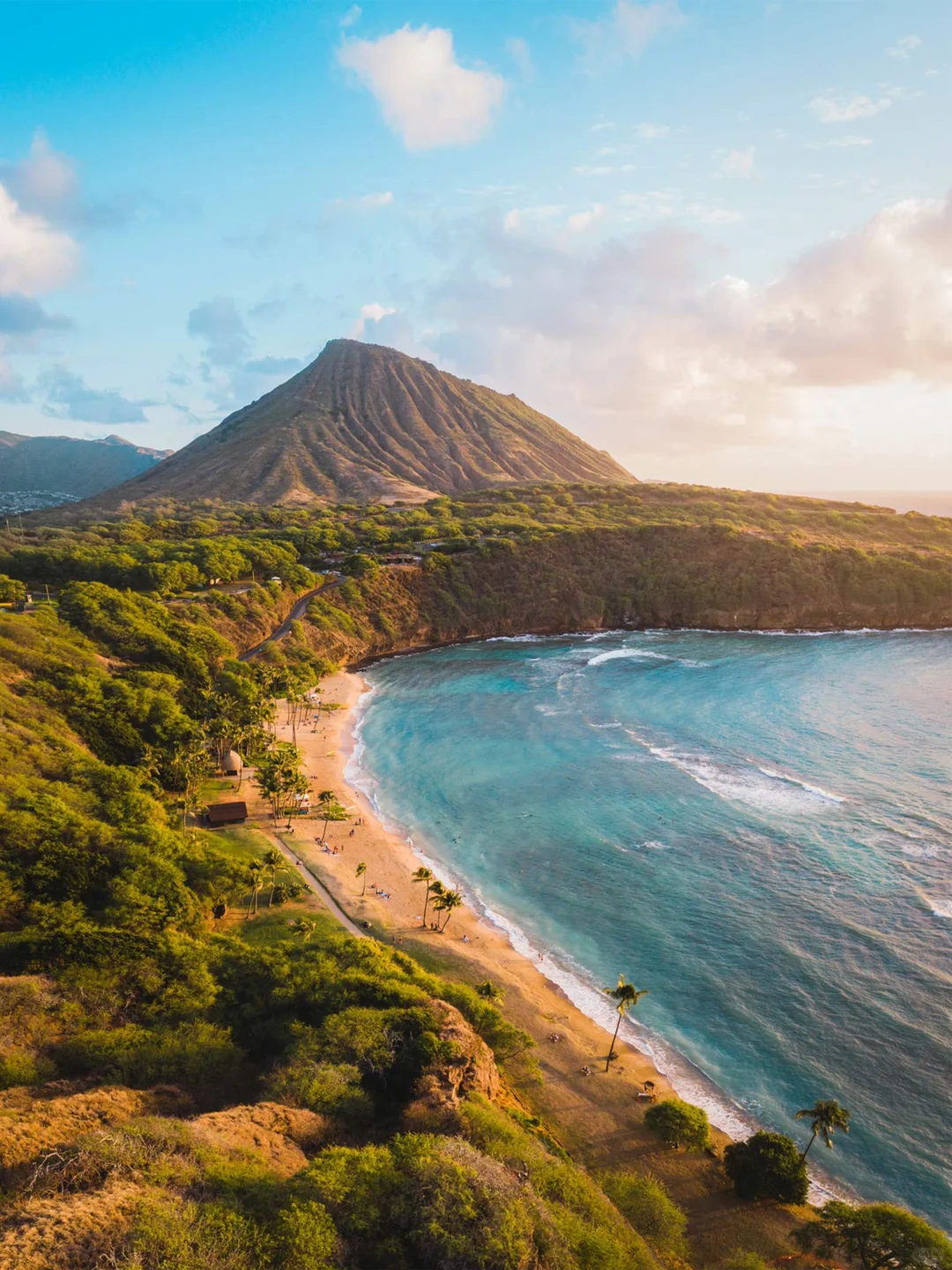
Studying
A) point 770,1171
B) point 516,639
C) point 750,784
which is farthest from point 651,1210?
point 516,639

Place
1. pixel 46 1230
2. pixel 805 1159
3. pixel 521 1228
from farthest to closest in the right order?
pixel 805 1159, pixel 521 1228, pixel 46 1230

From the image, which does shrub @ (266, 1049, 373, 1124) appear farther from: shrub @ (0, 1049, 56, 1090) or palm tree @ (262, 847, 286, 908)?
palm tree @ (262, 847, 286, 908)

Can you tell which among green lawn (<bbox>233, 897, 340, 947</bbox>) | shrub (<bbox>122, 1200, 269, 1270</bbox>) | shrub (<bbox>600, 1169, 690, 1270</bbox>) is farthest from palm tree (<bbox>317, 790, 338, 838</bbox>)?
shrub (<bbox>122, 1200, 269, 1270</bbox>)

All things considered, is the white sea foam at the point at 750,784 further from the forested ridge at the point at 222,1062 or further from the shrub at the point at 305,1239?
the shrub at the point at 305,1239

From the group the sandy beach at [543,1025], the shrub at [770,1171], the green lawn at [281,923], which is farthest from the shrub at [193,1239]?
the shrub at [770,1171]

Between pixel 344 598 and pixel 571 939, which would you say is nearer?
pixel 571 939

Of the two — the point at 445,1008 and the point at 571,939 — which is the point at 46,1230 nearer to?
the point at 445,1008

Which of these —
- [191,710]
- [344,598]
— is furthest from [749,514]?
[191,710]
